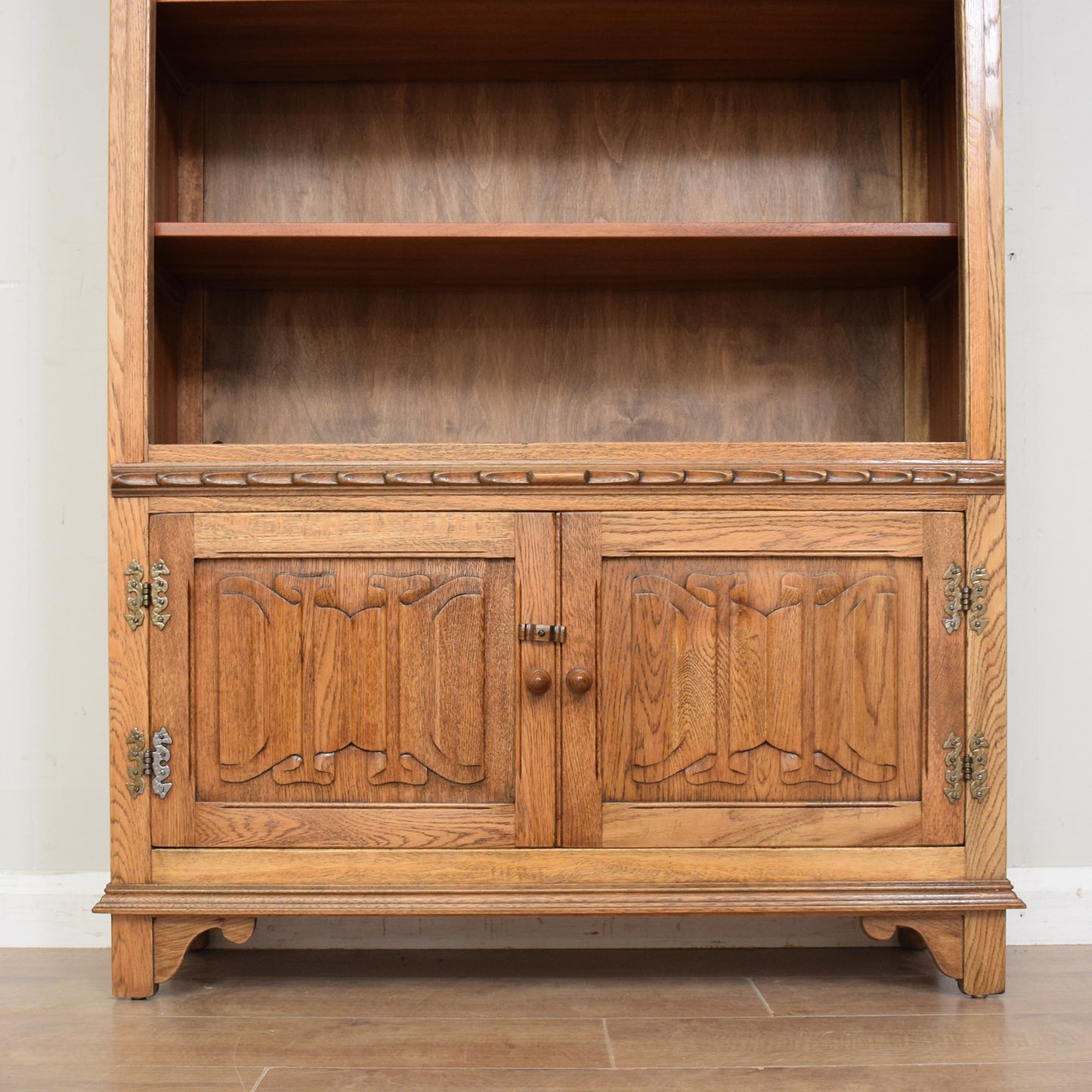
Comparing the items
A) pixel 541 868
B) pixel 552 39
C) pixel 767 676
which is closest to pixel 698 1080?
pixel 541 868

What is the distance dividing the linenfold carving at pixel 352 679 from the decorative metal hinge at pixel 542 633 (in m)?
0.07

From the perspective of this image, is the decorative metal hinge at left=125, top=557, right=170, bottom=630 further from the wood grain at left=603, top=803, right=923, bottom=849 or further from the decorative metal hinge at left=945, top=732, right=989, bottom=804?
the decorative metal hinge at left=945, top=732, right=989, bottom=804

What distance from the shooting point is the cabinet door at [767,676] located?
1574mm

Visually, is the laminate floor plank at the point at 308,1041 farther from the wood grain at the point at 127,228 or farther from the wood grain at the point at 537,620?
the wood grain at the point at 127,228

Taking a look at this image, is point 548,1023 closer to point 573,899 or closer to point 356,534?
point 573,899

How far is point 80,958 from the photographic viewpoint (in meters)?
1.81

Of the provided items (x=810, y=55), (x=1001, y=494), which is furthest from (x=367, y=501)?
(x=810, y=55)

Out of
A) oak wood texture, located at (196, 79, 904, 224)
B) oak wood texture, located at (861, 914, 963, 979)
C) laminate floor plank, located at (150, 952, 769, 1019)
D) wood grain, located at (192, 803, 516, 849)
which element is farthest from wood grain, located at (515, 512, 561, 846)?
oak wood texture, located at (196, 79, 904, 224)

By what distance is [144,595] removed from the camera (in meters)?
1.57

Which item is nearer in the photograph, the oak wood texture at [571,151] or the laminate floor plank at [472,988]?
the laminate floor plank at [472,988]

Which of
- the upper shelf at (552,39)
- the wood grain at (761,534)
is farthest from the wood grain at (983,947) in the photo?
the upper shelf at (552,39)

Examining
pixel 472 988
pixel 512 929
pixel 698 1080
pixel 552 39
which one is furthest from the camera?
pixel 512 929

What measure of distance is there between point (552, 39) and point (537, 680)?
A: 116cm

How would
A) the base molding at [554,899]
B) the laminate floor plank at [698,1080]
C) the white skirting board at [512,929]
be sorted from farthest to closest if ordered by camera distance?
the white skirting board at [512,929] < the base molding at [554,899] < the laminate floor plank at [698,1080]
